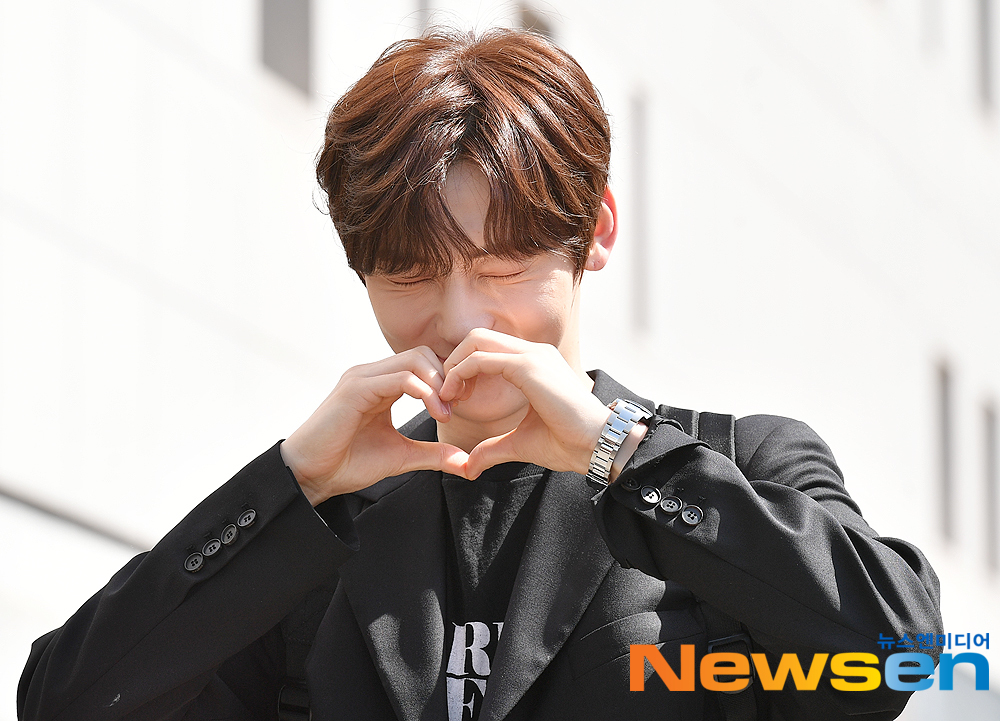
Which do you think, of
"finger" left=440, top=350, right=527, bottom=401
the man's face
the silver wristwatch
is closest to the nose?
the man's face

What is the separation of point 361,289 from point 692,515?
12.2 ft

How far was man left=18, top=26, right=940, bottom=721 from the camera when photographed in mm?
1648

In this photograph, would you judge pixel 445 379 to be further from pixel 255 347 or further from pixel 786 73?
pixel 786 73

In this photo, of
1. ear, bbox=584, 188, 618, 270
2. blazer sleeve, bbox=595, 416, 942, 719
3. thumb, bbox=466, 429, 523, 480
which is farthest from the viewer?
ear, bbox=584, 188, 618, 270

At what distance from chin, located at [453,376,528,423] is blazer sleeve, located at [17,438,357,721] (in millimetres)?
304

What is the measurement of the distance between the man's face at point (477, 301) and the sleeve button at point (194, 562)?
475 millimetres

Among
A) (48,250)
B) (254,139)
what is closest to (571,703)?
(48,250)

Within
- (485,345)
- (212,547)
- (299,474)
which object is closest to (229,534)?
(212,547)

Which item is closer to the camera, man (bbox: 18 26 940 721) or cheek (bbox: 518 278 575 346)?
man (bbox: 18 26 940 721)

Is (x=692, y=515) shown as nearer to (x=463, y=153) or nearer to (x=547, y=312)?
(x=547, y=312)

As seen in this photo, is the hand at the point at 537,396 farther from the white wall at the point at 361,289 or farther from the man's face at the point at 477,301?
the white wall at the point at 361,289

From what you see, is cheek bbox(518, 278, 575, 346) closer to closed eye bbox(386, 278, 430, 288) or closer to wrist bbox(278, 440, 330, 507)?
closed eye bbox(386, 278, 430, 288)

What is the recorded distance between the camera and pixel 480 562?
194 centimetres

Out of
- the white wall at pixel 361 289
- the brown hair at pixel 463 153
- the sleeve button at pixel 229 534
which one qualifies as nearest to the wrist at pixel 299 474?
the sleeve button at pixel 229 534
